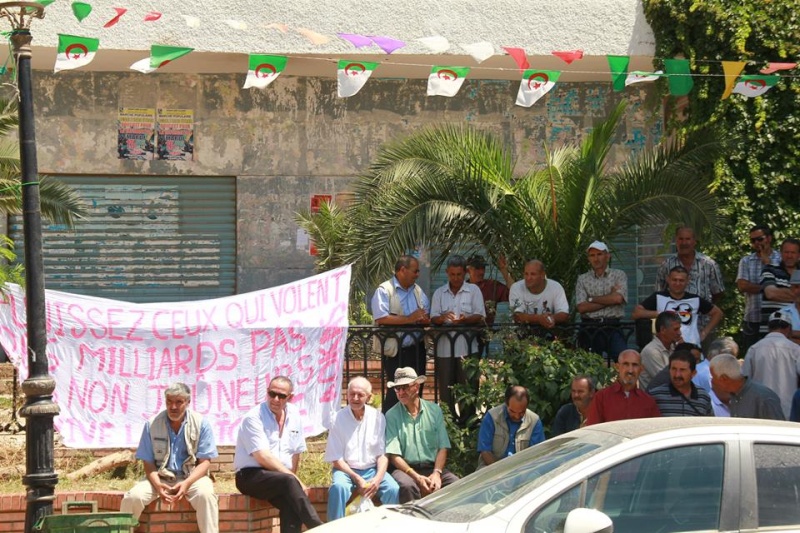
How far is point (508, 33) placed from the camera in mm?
16375

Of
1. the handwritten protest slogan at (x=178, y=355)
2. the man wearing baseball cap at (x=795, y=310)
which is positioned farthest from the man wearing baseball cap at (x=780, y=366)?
the handwritten protest slogan at (x=178, y=355)

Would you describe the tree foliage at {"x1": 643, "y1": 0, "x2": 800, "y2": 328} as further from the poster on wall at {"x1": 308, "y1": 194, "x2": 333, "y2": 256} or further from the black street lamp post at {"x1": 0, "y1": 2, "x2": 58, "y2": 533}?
the black street lamp post at {"x1": 0, "y1": 2, "x2": 58, "y2": 533}

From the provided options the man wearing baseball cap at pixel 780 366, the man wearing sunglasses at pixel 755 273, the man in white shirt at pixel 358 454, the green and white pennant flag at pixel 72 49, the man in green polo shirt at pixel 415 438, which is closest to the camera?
the man in white shirt at pixel 358 454

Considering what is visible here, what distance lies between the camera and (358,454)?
9219 millimetres

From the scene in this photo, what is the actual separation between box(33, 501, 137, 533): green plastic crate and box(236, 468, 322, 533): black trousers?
46.4 inches

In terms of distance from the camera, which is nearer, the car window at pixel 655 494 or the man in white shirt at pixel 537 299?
the car window at pixel 655 494

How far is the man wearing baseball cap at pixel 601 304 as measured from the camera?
10984 millimetres

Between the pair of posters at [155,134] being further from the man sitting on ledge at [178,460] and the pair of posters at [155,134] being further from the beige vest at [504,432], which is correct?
the beige vest at [504,432]

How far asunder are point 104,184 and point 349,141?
3.73 m

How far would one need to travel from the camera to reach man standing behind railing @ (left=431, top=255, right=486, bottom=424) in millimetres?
10609

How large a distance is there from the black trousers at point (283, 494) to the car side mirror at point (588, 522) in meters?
4.13

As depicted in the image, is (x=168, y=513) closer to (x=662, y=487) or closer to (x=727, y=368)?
(x=727, y=368)

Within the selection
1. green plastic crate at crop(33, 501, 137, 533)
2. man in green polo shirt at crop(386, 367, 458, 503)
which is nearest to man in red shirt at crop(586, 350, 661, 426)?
man in green polo shirt at crop(386, 367, 458, 503)

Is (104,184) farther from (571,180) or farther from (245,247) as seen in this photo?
(571,180)
